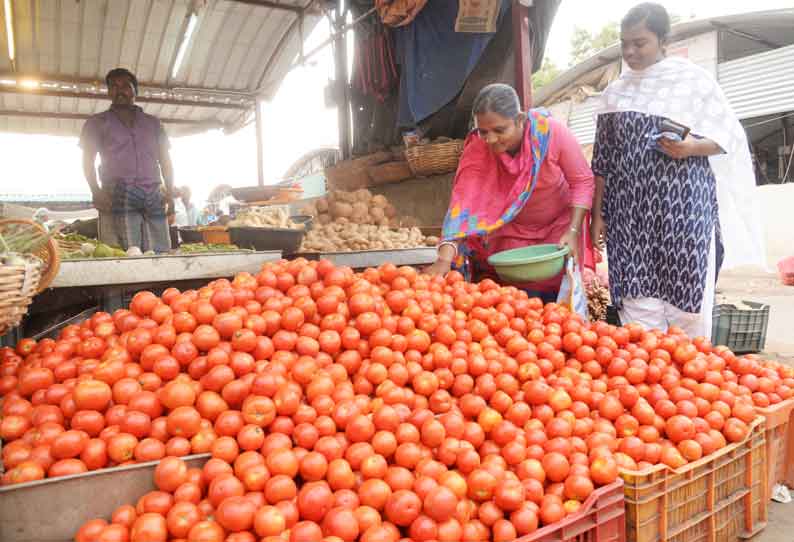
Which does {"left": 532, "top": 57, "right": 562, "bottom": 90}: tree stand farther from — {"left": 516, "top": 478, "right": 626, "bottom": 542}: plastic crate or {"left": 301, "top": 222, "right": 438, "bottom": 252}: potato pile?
{"left": 516, "top": 478, "right": 626, "bottom": 542}: plastic crate

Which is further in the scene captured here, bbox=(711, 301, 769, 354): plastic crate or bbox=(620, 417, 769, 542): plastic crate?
bbox=(711, 301, 769, 354): plastic crate

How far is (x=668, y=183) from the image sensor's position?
2740 mm

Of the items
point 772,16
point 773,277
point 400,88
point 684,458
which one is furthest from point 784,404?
point 772,16

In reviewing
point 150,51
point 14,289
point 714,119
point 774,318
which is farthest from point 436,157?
point 774,318

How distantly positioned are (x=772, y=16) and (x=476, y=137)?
934cm

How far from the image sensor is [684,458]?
5.67 ft

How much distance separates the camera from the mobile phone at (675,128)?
2.63m

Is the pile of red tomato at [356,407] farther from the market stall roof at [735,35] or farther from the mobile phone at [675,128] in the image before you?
the market stall roof at [735,35]

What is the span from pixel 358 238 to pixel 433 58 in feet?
7.67

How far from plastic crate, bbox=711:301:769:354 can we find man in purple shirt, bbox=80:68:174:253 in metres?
4.88

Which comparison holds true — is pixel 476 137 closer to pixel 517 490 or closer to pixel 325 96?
pixel 517 490

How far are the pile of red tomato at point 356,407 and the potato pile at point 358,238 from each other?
1945 mm

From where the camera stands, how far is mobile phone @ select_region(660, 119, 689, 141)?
263 cm

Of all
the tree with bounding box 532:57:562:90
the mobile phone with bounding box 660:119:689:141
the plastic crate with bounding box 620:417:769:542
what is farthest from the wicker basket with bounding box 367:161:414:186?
the tree with bounding box 532:57:562:90
